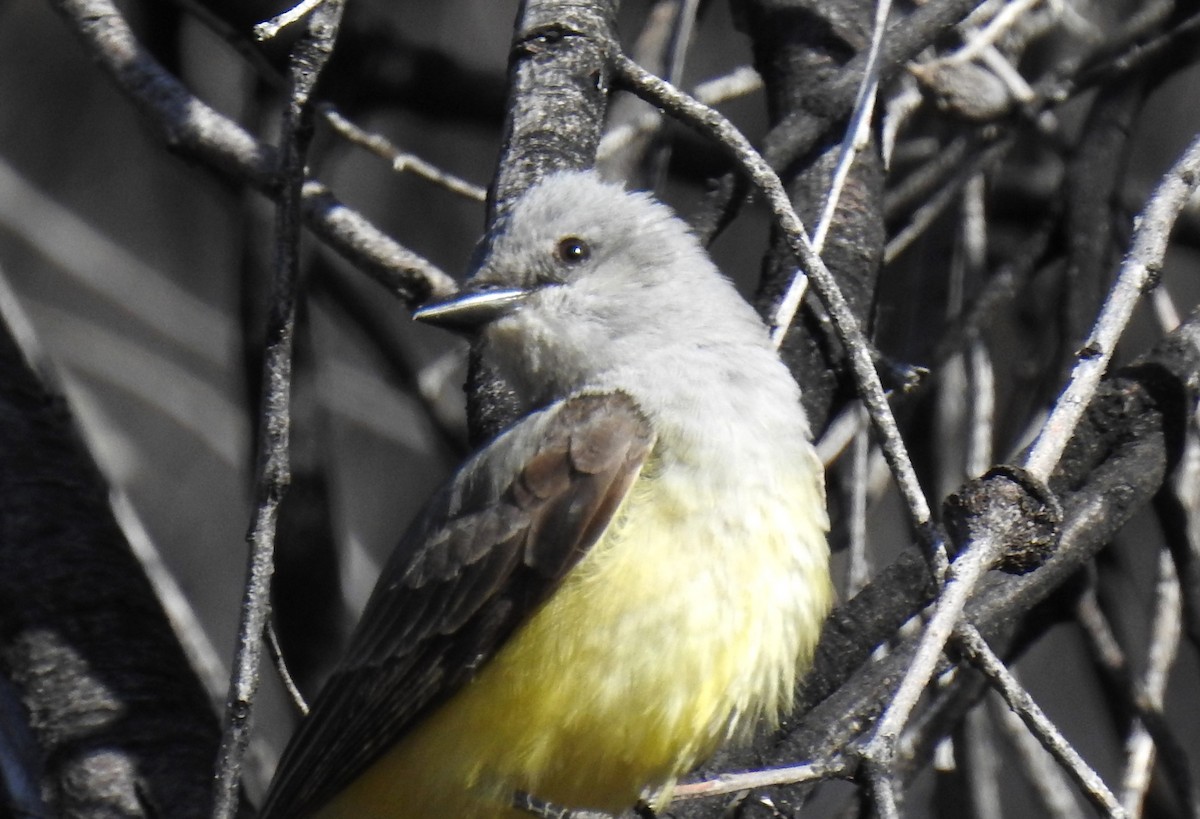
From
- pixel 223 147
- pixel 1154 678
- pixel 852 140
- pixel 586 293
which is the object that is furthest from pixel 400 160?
pixel 1154 678

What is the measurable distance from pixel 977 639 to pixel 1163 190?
2.78 feet

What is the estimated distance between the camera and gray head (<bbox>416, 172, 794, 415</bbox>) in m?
3.12

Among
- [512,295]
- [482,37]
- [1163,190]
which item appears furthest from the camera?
[482,37]

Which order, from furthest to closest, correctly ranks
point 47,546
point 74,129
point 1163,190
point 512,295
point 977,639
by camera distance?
point 74,129 < point 47,546 < point 512,295 < point 1163,190 < point 977,639

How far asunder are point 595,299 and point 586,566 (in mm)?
686

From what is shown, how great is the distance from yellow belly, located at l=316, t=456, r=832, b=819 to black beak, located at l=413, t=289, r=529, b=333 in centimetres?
49

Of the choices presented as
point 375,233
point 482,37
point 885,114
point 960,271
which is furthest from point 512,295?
point 482,37

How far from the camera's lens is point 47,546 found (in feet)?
11.3

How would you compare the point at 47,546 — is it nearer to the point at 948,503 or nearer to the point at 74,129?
the point at 948,503

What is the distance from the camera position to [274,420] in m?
2.25

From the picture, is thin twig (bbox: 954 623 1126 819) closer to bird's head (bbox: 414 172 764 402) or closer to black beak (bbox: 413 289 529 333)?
bird's head (bbox: 414 172 764 402)

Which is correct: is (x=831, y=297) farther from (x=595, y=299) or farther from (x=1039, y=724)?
(x=595, y=299)

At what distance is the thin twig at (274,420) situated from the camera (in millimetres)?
2154

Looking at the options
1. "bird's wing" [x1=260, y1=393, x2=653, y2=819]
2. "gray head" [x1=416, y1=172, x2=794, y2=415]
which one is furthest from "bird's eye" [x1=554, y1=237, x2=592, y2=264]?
"bird's wing" [x1=260, y1=393, x2=653, y2=819]
